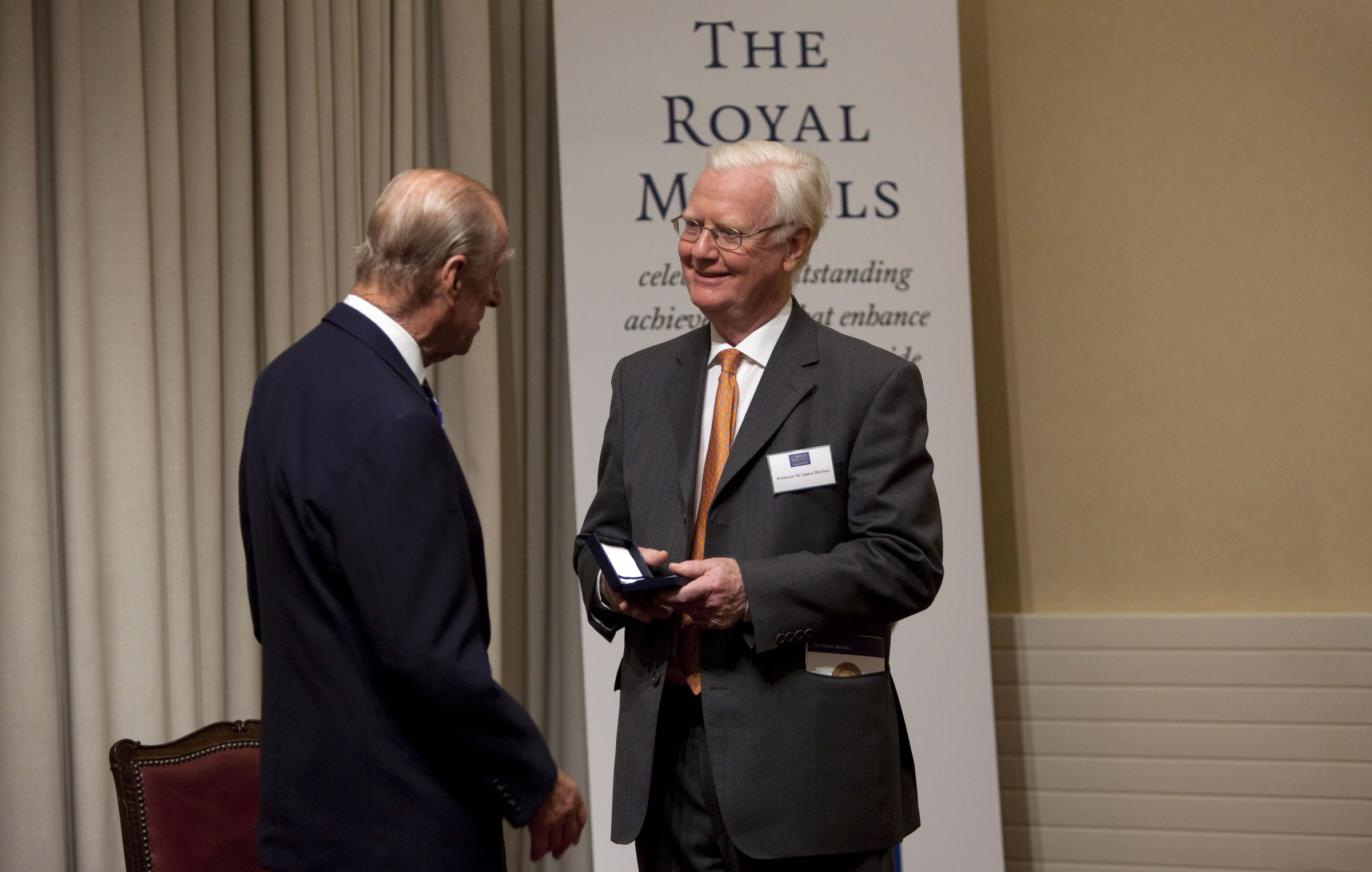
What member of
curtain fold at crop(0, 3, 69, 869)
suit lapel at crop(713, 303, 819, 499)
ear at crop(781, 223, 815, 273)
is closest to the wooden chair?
curtain fold at crop(0, 3, 69, 869)

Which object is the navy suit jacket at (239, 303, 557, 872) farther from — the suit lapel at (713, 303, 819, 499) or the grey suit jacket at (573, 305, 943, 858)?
the suit lapel at (713, 303, 819, 499)

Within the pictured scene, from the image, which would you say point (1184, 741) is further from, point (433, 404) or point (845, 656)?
point (433, 404)

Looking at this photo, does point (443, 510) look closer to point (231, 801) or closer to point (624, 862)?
point (231, 801)

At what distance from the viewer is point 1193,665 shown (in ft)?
12.7

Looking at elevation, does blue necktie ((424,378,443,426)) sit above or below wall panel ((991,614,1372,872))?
above

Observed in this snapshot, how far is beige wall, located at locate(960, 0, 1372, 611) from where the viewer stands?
12.7 ft

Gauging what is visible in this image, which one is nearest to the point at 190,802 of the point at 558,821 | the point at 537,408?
the point at 558,821

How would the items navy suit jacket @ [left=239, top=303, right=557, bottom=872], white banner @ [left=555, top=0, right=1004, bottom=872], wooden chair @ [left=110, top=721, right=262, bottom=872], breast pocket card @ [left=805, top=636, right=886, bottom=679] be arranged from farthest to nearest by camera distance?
1. white banner @ [left=555, top=0, right=1004, bottom=872]
2. wooden chair @ [left=110, top=721, right=262, bottom=872]
3. breast pocket card @ [left=805, top=636, right=886, bottom=679]
4. navy suit jacket @ [left=239, top=303, right=557, bottom=872]

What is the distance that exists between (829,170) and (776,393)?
1.67m

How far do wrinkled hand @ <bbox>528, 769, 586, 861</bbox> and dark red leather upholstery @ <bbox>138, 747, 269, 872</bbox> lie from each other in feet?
3.16

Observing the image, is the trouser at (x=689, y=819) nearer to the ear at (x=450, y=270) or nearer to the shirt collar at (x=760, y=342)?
the shirt collar at (x=760, y=342)

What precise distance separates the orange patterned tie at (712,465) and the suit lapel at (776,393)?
1.3 inches

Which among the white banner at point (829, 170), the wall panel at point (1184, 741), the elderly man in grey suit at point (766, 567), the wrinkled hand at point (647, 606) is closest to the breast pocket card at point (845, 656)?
the elderly man in grey suit at point (766, 567)

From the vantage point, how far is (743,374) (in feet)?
7.22
